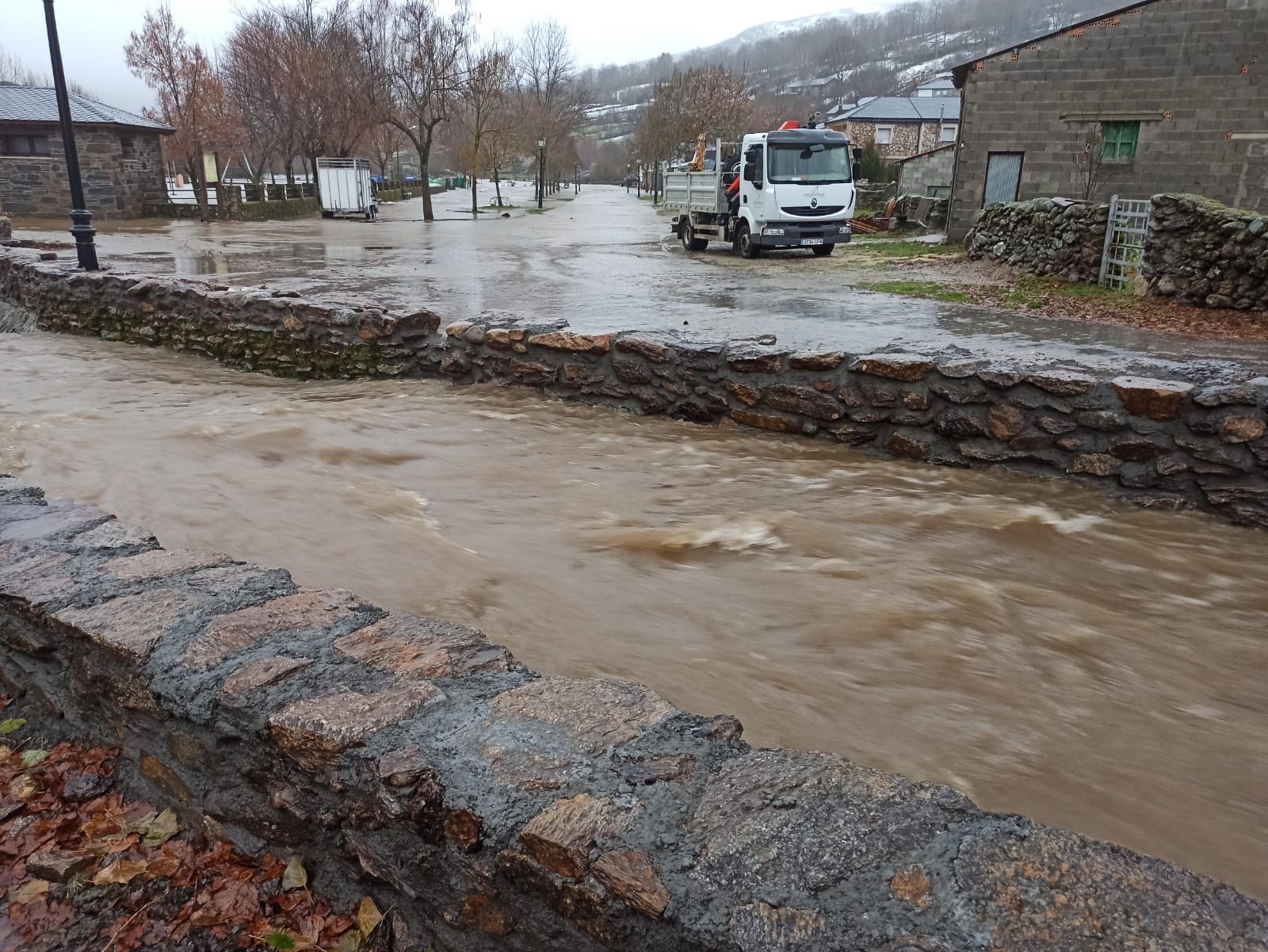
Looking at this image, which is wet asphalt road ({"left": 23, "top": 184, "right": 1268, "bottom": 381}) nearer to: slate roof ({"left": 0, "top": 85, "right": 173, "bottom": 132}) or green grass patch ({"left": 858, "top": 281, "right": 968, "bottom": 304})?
green grass patch ({"left": 858, "top": 281, "right": 968, "bottom": 304})

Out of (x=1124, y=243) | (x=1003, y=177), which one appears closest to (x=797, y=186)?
(x=1003, y=177)

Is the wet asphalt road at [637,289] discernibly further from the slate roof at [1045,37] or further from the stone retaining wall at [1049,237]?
the slate roof at [1045,37]

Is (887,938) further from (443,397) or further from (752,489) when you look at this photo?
(443,397)

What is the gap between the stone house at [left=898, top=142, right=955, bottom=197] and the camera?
34.6 meters

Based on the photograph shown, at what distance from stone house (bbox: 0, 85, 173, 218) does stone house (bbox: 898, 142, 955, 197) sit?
1193 inches

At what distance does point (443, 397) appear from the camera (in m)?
7.64

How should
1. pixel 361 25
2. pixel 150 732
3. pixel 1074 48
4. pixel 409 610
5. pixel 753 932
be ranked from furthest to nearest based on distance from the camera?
1. pixel 361 25
2. pixel 1074 48
3. pixel 409 610
4. pixel 150 732
5. pixel 753 932

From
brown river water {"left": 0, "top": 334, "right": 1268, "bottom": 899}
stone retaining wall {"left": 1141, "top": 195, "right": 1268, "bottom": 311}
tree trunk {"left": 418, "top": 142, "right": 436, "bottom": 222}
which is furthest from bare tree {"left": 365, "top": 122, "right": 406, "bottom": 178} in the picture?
brown river water {"left": 0, "top": 334, "right": 1268, "bottom": 899}

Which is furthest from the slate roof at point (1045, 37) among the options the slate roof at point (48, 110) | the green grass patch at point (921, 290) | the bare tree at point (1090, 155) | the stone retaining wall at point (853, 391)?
the slate roof at point (48, 110)

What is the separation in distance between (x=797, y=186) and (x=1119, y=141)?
8.04 metres

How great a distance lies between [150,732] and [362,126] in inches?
1672

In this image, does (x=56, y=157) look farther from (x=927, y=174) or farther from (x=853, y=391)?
(x=853, y=391)

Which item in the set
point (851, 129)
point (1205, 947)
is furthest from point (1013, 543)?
point (851, 129)

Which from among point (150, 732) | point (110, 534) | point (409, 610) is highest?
point (110, 534)
